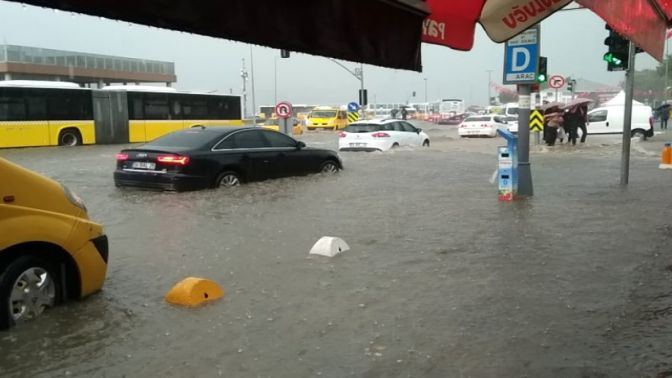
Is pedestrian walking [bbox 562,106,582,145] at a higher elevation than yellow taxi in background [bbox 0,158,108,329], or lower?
higher

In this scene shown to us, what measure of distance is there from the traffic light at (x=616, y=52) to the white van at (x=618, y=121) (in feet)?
64.0

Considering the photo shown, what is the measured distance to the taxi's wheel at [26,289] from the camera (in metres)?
4.62

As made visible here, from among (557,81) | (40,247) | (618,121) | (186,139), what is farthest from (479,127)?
(40,247)

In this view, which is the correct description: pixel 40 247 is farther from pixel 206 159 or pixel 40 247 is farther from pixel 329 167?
pixel 329 167

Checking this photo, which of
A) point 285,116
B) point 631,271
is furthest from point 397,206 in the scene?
point 285,116

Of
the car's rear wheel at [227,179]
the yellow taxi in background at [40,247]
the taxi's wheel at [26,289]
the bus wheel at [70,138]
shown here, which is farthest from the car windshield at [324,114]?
the taxi's wheel at [26,289]

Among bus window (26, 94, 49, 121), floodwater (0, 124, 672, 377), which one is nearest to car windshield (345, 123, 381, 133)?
floodwater (0, 124, 672, 377)

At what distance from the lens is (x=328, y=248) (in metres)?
7.19

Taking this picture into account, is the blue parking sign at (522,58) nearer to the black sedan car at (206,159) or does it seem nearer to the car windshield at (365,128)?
the black sedan car at (206,159)

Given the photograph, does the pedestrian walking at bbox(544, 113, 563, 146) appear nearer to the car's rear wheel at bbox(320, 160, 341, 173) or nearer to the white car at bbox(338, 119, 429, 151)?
the white car at bbox(338, 119, 429, 151)

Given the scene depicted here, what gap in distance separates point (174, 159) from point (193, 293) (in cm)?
696

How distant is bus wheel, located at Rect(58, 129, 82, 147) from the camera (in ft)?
92.4

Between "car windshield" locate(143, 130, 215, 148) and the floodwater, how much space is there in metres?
1.10

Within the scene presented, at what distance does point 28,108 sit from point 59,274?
23985 millimetres
